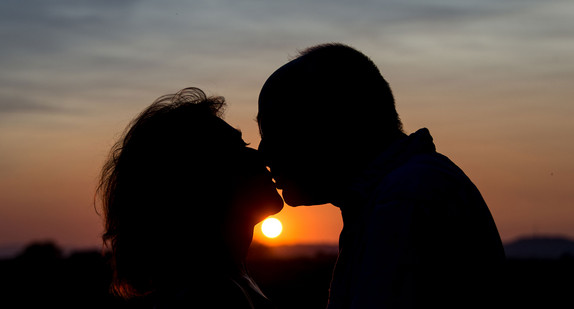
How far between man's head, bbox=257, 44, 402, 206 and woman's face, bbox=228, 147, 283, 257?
18.6 inches

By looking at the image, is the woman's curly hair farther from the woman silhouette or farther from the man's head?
the man's head

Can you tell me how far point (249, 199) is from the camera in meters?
3.73

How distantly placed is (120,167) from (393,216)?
1.93m

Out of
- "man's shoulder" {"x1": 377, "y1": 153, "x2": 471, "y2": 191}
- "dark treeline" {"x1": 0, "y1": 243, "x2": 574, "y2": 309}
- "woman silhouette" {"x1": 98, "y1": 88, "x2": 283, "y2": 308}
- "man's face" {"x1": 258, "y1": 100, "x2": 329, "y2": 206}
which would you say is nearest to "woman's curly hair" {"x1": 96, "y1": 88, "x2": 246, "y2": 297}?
"woman silhouette" {"x1": 98, "y1": 88, "x2": 283, "y2": 308}

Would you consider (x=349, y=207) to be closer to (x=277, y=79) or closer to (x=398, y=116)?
(x=398, y=116)

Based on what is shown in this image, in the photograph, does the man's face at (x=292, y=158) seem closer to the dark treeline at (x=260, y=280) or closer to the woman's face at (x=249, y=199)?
the woman's face at (x=249, y=199)

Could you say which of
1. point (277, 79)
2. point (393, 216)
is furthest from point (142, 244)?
point (393, 216)

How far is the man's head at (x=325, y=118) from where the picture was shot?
115 inches

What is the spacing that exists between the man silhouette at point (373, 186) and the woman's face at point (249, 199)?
350 mm

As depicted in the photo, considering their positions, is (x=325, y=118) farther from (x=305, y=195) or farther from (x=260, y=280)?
(x=260, y=280)

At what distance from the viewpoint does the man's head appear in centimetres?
293

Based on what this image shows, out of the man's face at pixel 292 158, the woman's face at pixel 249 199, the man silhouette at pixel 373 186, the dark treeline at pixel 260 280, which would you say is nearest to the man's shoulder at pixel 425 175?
the man silhouette at pixel 373 186

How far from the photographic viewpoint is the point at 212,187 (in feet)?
12.0

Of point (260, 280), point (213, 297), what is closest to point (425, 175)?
point (213, 297)
